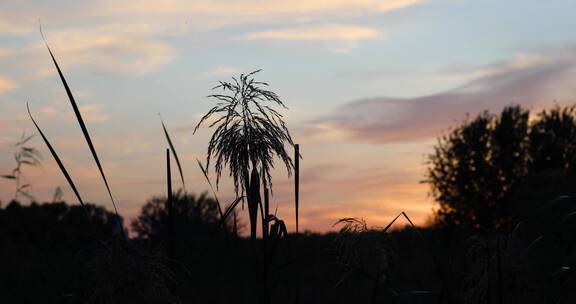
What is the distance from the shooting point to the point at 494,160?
35500 millimetres

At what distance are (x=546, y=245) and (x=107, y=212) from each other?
1068 centimetres

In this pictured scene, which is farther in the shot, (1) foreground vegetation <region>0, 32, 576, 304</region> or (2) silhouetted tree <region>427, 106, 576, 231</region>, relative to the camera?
(2) silhouetted tree <region>427, 106, 576, 231</region>

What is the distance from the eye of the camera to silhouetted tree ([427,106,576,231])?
33.8m

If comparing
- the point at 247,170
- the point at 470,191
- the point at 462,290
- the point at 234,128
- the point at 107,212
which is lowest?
the point at 462,290

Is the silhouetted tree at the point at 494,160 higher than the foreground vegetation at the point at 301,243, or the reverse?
the silhouetted tree at the point at 494,160

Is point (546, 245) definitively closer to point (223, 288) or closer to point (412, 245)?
point (223, 288)

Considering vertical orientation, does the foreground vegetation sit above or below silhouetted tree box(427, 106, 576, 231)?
below

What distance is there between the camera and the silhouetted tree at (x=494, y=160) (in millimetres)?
33812

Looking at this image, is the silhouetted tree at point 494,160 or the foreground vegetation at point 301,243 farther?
the silhouetted tree at point 494,160

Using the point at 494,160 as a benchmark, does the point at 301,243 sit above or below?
below

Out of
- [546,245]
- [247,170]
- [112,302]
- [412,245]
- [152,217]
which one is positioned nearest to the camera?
[112,302]

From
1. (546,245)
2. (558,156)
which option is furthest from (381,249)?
(558,156)

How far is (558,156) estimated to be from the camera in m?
33.8

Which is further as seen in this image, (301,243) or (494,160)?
(494,160)
